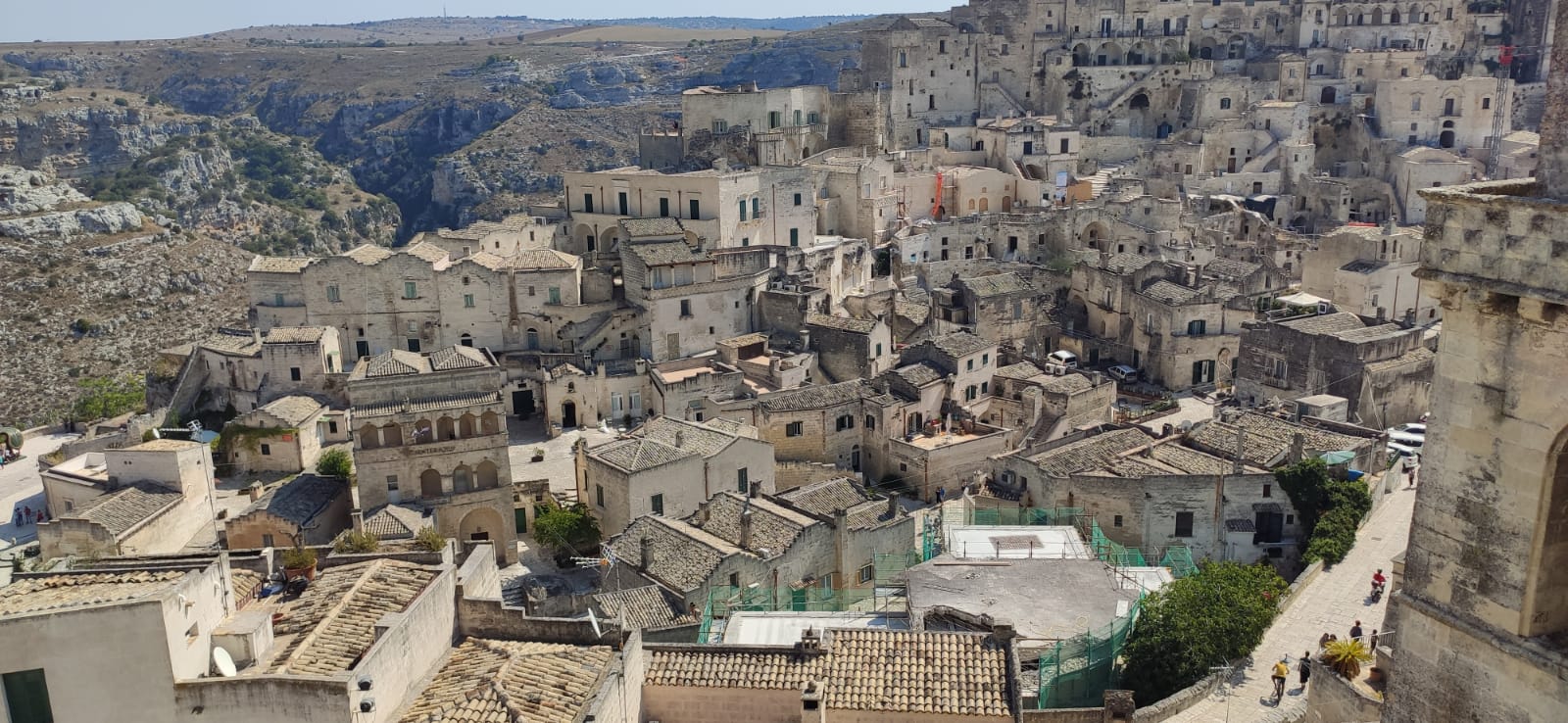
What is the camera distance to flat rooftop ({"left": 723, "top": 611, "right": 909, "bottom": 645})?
76.3 feet

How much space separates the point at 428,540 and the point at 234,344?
1998 cm

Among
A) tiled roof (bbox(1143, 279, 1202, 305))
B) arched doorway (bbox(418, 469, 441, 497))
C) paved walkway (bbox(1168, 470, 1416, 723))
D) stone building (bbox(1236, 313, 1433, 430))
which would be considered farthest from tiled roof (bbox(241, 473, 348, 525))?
stone building (bbox(1236, 313, 1433, 430))

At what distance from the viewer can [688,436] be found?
114 feet

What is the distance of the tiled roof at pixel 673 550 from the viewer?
2741cm

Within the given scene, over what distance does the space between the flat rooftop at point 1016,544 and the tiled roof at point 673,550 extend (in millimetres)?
5270

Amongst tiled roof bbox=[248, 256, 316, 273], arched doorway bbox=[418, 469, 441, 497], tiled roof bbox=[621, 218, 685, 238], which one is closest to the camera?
arched doorway bbox=[418, 469, 441, 497]

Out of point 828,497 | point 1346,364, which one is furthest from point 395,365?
point 1346,364

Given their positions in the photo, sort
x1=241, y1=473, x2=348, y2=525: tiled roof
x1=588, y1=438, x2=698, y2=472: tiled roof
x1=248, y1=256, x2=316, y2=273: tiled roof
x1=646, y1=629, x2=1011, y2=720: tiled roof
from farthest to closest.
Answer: x1=248, y1=256, x2=316, y2=273: tiled roof
x1=588, y1=438, x2=698, y2=472: tiled roof
x1=241, y1=473, x2=348, y2=525: tiled roof
x1=646, y1=629, x2=1011, y2=720: tiled roof

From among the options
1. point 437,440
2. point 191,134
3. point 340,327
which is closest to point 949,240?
point 340,327

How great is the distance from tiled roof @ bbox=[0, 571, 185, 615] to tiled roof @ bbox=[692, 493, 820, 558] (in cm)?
1462

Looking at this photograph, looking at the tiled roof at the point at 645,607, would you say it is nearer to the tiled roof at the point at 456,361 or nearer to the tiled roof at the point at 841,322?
the tiled roof at the point at 456,361

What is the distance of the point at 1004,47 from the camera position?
73.8 metres

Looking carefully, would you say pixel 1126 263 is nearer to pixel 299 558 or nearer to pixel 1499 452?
pixel 299 558

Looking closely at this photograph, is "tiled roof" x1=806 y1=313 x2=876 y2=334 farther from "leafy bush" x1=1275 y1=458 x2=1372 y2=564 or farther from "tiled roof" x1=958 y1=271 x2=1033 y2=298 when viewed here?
"leafy bush" x1=1275 y1=458 x2=1372 y2=564
